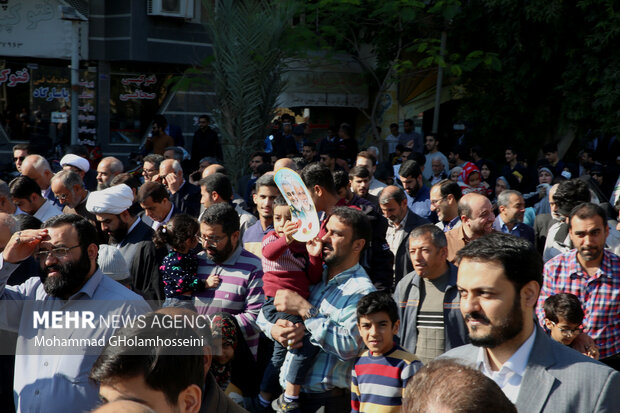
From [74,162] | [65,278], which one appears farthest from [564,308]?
[74,162]

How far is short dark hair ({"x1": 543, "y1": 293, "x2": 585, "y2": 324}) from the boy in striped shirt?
3.50 ft

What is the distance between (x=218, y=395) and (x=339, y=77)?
19938 mm

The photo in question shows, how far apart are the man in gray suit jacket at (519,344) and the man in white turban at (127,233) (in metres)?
3.09

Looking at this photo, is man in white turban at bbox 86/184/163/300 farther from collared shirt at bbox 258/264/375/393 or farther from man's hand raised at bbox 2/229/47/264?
man's hand raised at bbox 2/229/47/264

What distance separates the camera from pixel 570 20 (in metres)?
15.8

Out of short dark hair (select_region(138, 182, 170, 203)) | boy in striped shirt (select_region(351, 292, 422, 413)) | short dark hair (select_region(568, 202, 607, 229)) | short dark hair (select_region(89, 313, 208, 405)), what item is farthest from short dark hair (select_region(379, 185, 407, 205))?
short dark hair (select_region(89, 313, 208, 405))

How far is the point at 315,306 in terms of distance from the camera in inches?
174

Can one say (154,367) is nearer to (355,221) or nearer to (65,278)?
(65,278)

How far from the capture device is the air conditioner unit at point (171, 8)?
62.2 feet

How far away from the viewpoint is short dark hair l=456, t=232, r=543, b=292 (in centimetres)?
281

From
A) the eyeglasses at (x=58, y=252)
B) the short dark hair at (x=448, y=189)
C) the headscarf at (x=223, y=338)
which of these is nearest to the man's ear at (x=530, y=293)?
the headscarf at (x=223, y=338)

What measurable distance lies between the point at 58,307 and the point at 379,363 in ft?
5.93

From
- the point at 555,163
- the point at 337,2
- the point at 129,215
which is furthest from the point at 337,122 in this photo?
the point at 129,215

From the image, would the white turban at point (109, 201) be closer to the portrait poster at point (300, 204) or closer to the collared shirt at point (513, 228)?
the portrait poster at point (300, 204)
